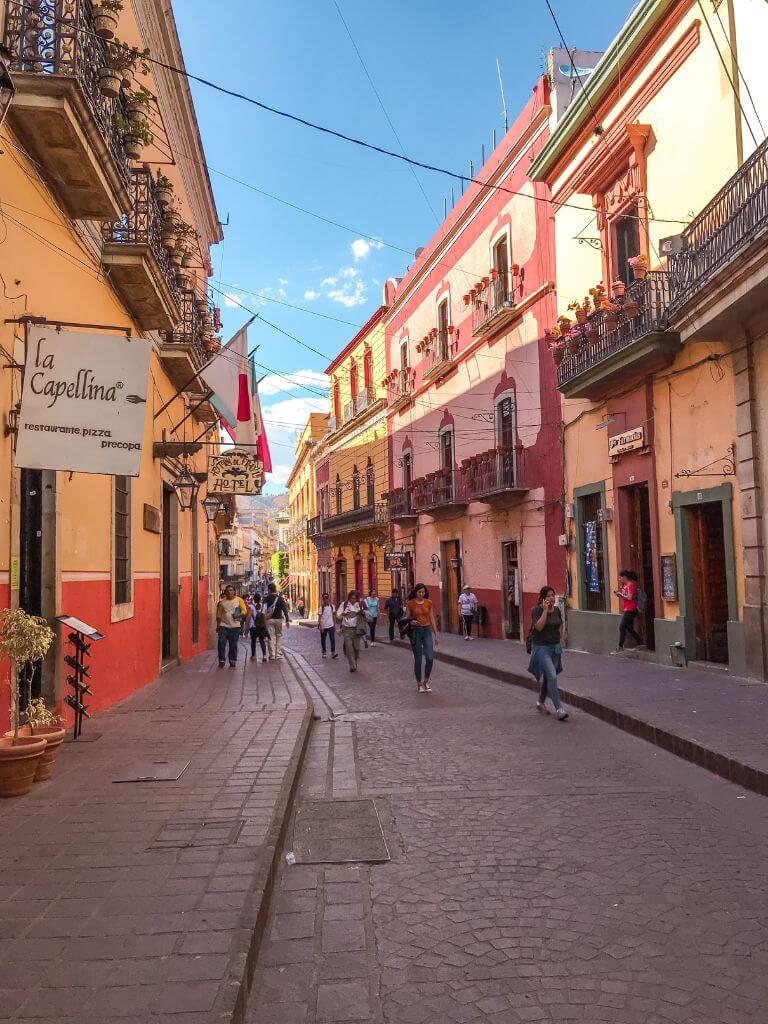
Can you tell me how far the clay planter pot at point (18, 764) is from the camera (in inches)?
217

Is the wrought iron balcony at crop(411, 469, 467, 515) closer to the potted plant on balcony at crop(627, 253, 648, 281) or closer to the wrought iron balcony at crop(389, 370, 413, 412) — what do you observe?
the wrought iron balcony at crop(389, 370, 413, 412)

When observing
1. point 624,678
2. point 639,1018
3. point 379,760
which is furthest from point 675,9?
point 639,1018

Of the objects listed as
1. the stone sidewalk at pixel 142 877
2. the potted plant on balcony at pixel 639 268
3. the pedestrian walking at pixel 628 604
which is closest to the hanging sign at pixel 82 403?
the stone sidewalk at pixel 142 877

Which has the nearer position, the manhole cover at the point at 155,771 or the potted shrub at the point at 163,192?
the manhole cover at the point at 155,771

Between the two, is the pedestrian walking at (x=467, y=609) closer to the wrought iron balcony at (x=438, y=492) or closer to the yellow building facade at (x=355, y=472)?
the wrought iron balcony at (x=438, y=492)

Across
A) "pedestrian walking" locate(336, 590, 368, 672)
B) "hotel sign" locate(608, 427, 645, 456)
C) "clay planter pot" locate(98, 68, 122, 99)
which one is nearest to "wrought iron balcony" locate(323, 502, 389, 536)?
"pedestrian walking" locate(336, 590, 368, 672)

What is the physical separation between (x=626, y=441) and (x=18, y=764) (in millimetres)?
12136

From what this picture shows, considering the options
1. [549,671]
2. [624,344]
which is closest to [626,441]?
[624,344]

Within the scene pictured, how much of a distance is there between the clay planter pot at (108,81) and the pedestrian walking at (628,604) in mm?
11015

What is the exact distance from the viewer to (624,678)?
12.2 meters

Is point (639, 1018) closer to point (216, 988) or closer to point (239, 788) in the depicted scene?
point (216, 988)

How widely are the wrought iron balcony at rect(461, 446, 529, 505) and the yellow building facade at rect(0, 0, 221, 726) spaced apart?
8.45 meters

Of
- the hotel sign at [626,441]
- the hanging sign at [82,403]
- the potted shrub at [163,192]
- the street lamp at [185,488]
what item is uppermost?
the potted shrub at [163,192]

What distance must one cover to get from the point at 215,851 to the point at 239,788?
1.40 meters
